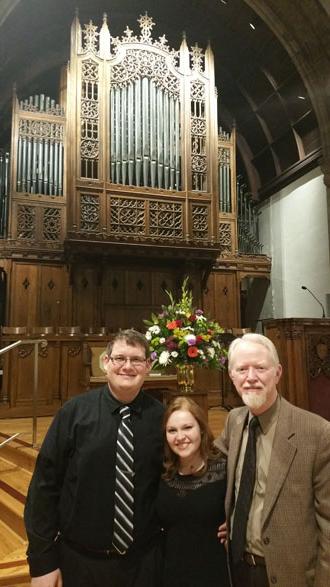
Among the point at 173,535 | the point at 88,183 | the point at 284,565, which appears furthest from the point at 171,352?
the point at 88,183

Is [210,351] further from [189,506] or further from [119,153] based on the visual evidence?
[119,153]

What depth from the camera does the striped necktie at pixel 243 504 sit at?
4.73 feet

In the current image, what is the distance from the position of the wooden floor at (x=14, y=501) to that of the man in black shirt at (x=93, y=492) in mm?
842

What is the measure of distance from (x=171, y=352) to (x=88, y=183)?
463 centimetres

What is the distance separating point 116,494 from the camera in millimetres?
1556

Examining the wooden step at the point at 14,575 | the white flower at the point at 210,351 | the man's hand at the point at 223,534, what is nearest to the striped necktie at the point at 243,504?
the man's hand at the point at 223,534

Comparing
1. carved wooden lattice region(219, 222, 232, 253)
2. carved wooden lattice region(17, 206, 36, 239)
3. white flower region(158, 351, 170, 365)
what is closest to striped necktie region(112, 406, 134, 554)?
white flower region(158, 351, 170, 365)

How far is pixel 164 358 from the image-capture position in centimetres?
378

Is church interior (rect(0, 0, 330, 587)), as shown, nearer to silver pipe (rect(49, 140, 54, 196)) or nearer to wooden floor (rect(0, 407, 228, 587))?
silver pipe (rect(49, 140, 54, 196))

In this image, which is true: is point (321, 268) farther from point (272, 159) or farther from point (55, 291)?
point (55, 291)

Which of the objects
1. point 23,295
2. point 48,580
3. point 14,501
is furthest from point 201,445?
point 23,295

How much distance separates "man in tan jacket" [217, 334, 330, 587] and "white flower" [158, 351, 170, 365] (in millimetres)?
2157

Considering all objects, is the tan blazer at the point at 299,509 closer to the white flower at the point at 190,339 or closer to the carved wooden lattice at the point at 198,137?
the white flower at the point at 190,339

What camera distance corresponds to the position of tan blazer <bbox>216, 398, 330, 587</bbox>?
4.37ft
